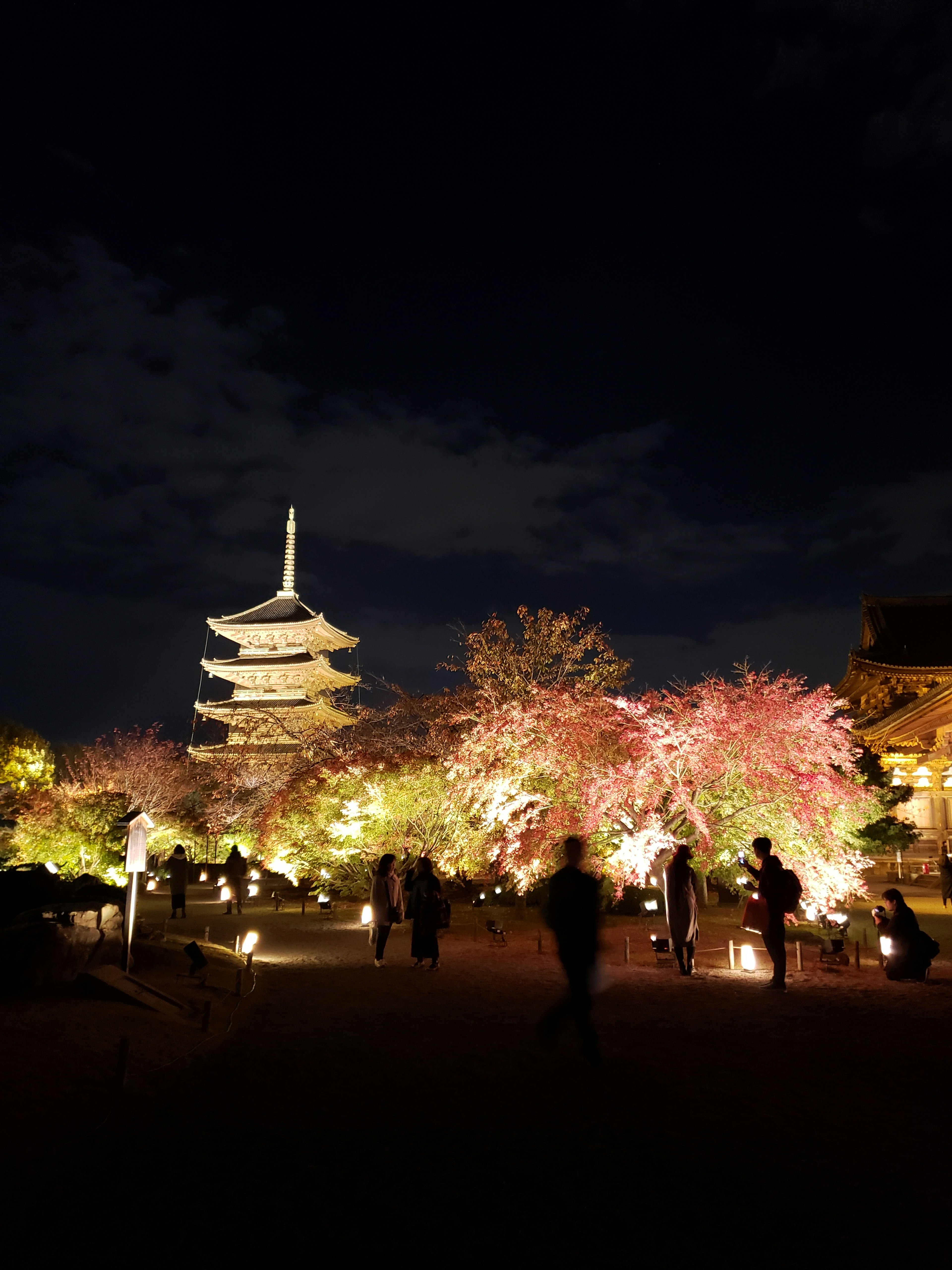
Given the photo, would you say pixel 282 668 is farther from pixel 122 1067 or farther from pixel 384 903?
pixel 122 1067

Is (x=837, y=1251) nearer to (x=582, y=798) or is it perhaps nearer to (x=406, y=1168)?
(x=406, y=1168)

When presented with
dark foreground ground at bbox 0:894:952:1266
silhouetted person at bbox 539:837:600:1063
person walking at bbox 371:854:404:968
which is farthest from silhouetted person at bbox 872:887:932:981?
person walking at bbox 371:854:404:968

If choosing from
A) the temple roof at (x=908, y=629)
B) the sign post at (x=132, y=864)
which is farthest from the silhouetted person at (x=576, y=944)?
the temple roof at (x=908, y=629)

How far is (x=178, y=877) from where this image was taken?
1747 cm

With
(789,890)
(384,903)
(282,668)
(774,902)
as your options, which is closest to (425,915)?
(384,903)

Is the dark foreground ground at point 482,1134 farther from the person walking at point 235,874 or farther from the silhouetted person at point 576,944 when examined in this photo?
the person walking at point 235,874

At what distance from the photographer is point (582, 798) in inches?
572

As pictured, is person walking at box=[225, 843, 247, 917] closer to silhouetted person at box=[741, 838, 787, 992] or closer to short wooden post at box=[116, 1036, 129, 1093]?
silhouetted person at box=[741, 838, 787, 992]

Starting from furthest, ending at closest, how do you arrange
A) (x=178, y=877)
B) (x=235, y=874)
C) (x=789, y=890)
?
(x=235, y=874) < (x=178, y=877) < (x=789, y=890)

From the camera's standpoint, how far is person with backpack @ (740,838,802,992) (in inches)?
372

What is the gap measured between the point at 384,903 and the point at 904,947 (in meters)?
7.20

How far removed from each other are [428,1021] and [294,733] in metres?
27.8

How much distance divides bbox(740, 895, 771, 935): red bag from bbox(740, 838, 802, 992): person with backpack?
33mm

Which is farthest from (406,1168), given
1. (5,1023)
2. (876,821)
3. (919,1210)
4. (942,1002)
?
(876,821)
